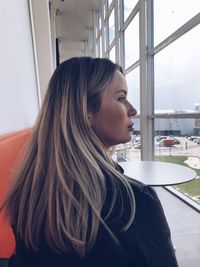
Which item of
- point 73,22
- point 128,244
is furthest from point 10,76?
point 73,22

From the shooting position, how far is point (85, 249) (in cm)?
60

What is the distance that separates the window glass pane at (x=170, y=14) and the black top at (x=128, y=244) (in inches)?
92.9

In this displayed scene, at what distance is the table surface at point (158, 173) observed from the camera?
2029 mm

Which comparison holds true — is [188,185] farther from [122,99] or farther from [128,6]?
[128,6]

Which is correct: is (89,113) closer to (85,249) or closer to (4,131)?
(85,249)

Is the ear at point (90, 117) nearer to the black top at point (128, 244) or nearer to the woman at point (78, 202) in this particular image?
the woman at point (78, 202)

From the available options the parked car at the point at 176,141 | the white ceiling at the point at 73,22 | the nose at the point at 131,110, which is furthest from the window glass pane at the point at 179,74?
the white ceiling at the point at 73,22

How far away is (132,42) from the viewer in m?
4.65

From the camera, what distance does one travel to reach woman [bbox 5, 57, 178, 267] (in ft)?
2.00

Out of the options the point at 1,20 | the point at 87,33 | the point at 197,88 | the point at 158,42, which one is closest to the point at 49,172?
the point at 1,20

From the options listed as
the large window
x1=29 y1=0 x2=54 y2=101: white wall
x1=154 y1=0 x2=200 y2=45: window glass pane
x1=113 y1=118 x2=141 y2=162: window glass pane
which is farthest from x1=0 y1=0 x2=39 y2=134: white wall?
x1=113 y1=118 x2=141 y2=162: window glass pane

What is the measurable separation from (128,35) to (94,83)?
4.46m

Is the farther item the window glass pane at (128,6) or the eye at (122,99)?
the window glass pane at (128,6)

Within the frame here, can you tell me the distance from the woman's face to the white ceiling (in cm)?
623
